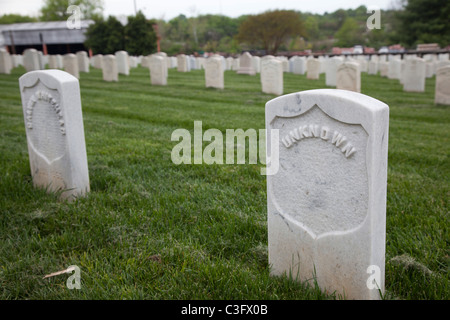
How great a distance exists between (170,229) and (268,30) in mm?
56389

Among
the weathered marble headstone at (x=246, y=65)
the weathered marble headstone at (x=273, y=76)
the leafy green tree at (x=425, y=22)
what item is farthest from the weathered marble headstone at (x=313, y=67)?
the leafy green tree at (x=425, y=22)

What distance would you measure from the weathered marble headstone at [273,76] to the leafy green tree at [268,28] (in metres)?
44.6

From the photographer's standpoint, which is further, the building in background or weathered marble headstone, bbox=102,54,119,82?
the building in background

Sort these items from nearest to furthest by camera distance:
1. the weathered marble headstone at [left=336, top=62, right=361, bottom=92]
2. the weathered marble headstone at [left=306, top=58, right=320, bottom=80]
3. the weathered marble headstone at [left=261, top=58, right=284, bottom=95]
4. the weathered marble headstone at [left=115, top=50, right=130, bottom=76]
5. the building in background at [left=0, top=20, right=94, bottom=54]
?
the weathered marble headstone at [left=336, top=62, right=361, bottom=92]
the weathered marble headstone at [left=261, top=58, right=284, bottom=95]
the weathered marble headstone at [left=306, top=58, right=320, bottom=80]
the weathered marble headstone at [left=115, top=50, right=130, bottom=76]
the building in background at [left=0, top=20, right=94, bottom=54]

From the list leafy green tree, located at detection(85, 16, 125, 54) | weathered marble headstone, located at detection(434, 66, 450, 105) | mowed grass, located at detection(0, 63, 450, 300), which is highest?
leafy green tree, located at detection(85, 16, 125, 54)

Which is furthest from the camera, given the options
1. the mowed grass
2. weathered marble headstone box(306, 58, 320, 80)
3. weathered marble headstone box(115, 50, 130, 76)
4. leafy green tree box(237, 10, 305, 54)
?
leafy green tree box(237, 10, 305, 54)

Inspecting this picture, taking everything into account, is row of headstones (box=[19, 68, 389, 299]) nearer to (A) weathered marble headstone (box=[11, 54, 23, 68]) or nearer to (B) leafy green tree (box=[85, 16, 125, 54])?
(A) weathered marble headstone (box=[11, 54, 23, 68])

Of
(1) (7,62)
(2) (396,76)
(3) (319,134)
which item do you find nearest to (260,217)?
(3) (319,134)

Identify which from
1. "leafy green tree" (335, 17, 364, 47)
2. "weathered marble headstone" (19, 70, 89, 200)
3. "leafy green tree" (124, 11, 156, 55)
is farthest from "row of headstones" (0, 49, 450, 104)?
"leafy green tree" (335, 17, 364, 47)

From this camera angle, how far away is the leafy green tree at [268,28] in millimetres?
55938

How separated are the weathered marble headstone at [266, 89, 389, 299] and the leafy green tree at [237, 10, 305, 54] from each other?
55.3 m

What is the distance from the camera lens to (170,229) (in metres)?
3.19

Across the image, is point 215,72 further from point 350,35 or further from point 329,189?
point 350,35

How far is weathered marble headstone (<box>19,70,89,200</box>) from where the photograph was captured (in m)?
3.79
